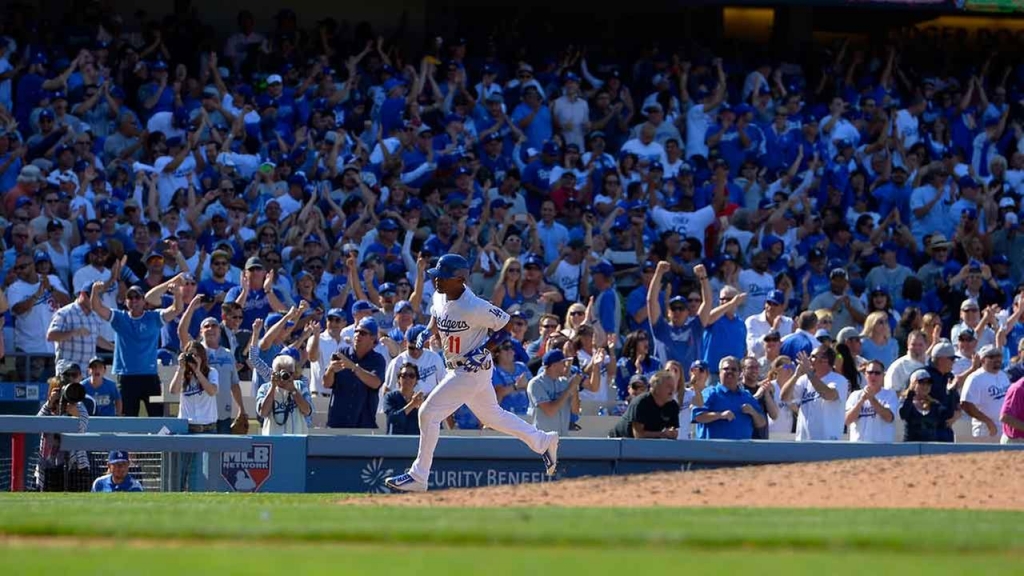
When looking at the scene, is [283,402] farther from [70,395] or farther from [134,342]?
[134,342]

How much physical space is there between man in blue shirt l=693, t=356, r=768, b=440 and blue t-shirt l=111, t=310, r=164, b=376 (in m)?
5.16

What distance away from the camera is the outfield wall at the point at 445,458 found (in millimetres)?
13172

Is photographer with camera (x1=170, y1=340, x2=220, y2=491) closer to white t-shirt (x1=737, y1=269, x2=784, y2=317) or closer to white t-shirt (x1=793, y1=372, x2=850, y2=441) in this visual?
white t-shirt (x1=793, y1=372, x2=850, y2=441)

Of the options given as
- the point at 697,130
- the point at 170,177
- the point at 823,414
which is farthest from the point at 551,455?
the point at 697,130

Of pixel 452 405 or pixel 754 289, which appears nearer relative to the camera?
pixel 452 405

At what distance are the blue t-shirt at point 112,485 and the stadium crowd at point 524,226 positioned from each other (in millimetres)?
1104

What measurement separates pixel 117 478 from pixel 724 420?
5.12 meters

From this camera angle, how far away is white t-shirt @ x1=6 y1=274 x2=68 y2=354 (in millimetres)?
15906

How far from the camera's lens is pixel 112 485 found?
→ 13.3m

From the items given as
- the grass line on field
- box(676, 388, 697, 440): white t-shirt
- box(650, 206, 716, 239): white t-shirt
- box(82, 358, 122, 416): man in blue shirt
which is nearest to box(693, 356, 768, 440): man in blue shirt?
box(676, 388, 697, 440): white t-shirt

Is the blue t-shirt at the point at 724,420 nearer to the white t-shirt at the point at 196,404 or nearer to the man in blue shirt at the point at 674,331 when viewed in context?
the man in blue shirt at the point at 674,331

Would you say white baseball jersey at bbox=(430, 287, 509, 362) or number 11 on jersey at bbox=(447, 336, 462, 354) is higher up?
white baseball jersey at bbox=(430, 287, 509, 362)

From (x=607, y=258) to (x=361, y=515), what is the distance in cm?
989

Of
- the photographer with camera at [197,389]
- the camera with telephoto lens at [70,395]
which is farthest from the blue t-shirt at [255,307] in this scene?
the camera with telephoto lens at [70,395]
